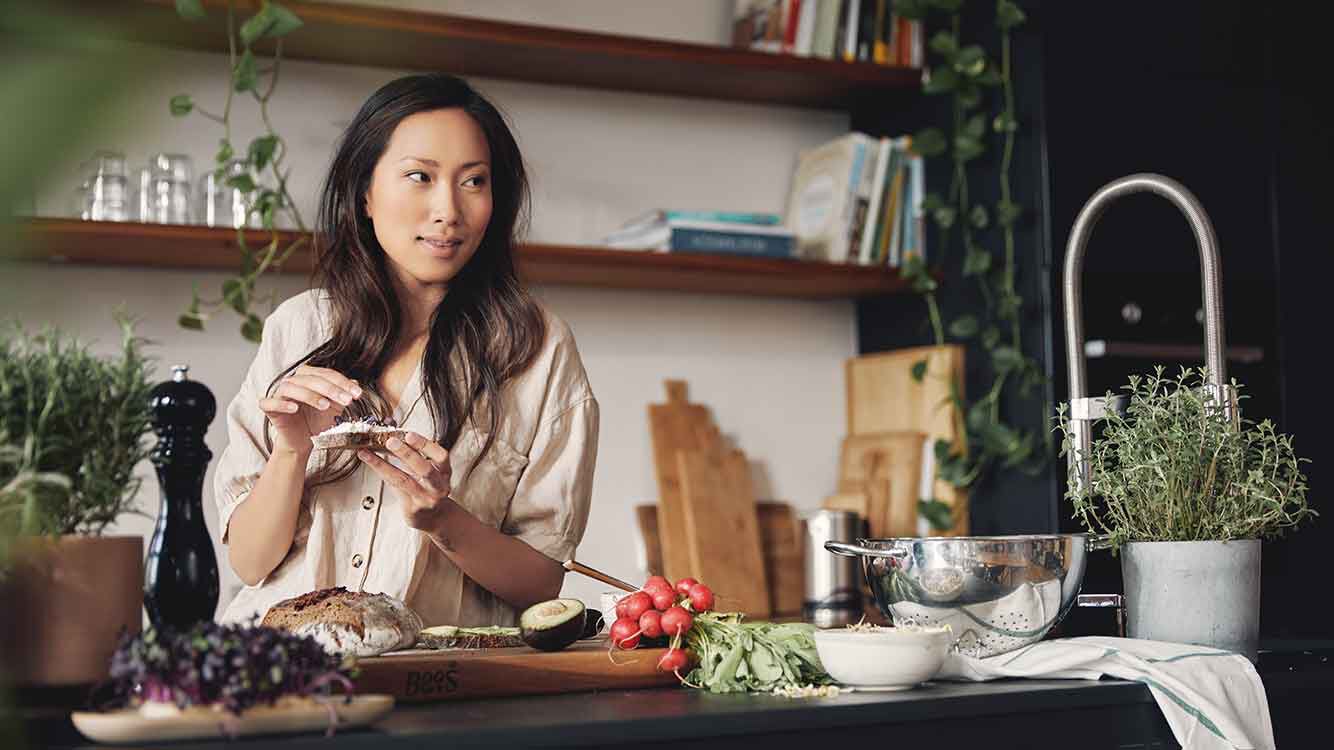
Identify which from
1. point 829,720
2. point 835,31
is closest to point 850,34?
point 835,31

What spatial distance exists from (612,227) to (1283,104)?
1747 mm

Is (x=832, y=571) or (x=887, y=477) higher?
(x=887, y=477)

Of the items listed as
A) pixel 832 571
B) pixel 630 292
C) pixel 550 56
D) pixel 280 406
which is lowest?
pixel 832 571

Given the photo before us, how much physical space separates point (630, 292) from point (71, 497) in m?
2.46

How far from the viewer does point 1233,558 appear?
55.3 inches

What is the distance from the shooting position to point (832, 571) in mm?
3277

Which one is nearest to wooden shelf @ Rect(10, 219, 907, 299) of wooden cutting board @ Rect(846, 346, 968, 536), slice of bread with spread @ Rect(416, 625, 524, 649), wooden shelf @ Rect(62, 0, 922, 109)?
wooden cutting board @ Rect(846, 346, 968, 536)

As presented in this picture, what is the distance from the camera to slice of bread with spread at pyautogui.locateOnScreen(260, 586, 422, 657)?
123cm

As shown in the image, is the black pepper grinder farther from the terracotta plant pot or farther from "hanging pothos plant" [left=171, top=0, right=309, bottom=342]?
"hanging pothos plant" [left=171, top=0, right=309, bottom=342]

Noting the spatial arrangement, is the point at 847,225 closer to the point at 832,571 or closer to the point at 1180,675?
the point at 832,571

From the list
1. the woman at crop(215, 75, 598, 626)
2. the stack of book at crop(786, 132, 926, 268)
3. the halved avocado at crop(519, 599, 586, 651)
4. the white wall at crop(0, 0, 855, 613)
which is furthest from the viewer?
the stack of book at crop(786, 132, 926, 268)

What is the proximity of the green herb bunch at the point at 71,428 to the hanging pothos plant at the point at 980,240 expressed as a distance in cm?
239

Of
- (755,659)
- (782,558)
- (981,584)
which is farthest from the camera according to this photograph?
(782,558)


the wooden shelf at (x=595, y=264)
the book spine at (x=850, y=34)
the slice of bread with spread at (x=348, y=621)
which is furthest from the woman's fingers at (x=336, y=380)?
the book spine at (x=850, y=34)
